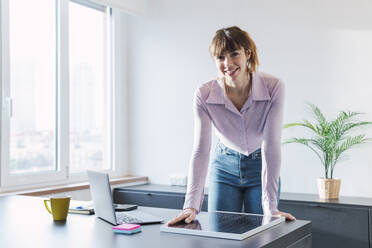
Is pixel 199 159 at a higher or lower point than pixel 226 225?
higher

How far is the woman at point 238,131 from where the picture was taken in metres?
2.02

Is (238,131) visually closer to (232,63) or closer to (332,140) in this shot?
(232,63)

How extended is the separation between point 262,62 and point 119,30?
54.2 inches

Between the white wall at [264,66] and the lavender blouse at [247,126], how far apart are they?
1444 mm

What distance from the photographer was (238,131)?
2207 millimetres

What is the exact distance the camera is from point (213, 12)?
3.98 meters

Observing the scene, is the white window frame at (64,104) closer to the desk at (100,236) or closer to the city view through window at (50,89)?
the city view through window at (50,89)

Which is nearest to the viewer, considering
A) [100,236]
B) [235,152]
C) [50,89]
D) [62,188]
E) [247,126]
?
[100,236]

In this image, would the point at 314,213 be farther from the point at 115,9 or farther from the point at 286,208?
the point at 115,9

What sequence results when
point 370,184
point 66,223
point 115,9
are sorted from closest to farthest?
point 66,223 < point 370,184 < point 115,9

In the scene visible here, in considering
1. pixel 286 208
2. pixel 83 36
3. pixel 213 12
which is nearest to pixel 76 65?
pixel 83 36

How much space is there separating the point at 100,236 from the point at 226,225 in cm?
42

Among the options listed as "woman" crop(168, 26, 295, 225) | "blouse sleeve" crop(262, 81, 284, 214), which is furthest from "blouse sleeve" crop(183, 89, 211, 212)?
"blouse sleeve" crop(262, 81, 284, 214)

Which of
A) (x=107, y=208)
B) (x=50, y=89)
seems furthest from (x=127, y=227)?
(x=50, y=89)
